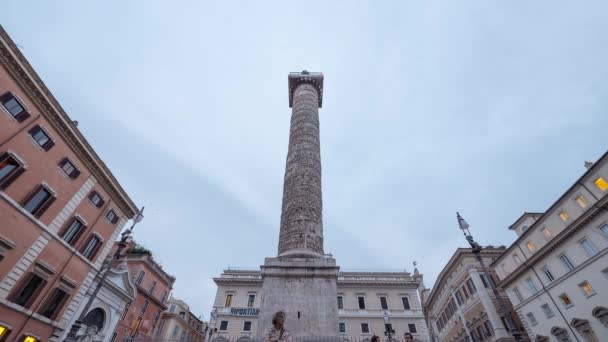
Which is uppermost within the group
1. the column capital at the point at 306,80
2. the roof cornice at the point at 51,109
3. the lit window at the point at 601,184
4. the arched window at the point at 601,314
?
the column capital at the point at 306,80

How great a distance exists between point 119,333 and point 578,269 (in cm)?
2688

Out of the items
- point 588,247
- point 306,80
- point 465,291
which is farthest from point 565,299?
point 306,80

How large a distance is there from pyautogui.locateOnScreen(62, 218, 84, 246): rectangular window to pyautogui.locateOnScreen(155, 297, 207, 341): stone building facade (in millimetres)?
13160

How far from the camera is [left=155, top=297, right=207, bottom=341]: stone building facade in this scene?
2658 centimetres

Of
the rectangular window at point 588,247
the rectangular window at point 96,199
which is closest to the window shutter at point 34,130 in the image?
the rectangular window at point 96,199

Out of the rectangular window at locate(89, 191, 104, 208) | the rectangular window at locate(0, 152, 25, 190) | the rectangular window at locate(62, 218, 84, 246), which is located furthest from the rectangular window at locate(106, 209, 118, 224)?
the rectangular window at locate(0, 152, 25, 190)

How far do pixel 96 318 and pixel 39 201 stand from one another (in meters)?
7.89

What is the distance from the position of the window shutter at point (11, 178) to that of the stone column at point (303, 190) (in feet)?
34.9

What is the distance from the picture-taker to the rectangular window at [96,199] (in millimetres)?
15453

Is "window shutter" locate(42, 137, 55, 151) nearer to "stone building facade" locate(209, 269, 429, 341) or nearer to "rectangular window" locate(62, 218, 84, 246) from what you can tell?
"rectangular window" locate(62, 218, 84, 246)

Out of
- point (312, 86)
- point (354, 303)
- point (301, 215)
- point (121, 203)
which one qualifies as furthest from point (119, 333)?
point (312, 86)

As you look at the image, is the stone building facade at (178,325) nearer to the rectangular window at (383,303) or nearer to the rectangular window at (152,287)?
the rectangular window at (152,287)

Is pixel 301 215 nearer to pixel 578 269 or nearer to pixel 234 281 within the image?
pixel 578 269

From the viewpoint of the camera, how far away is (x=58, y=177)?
44.4 feet
